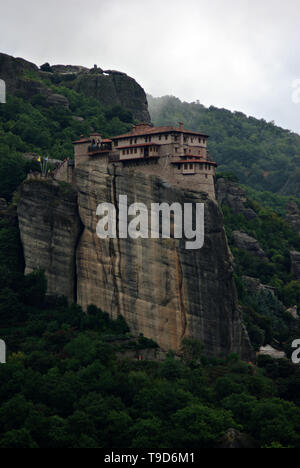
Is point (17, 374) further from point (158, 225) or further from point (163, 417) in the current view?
point (158, 225)

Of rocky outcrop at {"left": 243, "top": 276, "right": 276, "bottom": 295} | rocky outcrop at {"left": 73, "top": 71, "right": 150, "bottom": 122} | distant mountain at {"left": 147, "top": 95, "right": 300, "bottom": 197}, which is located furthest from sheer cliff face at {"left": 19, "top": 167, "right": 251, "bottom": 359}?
distant mountain at {"left": 147, "top": 95, "right": 300, "bottom": 197}

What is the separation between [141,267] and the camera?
70.5 metres

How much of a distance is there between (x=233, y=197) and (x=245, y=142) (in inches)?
2585

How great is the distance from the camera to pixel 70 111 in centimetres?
10731

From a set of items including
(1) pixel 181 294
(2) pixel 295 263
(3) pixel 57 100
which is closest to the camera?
(1) pixel 181 294

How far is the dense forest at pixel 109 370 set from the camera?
5562 centimetres

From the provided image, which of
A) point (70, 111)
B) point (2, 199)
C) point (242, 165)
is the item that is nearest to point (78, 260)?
point (2, 199)

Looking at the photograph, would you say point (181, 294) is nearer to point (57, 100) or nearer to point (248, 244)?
point (248, 244)

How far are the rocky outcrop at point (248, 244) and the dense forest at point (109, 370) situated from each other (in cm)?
108

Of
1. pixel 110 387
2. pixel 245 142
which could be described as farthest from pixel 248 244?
pixel 245 142

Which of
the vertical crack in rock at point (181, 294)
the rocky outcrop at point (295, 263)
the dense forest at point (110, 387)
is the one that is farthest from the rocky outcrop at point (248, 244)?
the vertical crack in rock at point (181, 294)

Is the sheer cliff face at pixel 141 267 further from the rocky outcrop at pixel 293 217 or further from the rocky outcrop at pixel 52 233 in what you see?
the rocky outcrop at pixel 293 217

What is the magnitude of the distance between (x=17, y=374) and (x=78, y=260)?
50.2 feet

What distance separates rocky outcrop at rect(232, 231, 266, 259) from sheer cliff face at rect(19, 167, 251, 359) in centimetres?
2729
